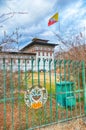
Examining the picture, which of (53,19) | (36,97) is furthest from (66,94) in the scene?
(53,19)

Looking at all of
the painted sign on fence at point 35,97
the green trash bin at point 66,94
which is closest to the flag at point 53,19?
the green trash bin at point 66,94

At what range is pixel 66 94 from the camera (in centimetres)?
576

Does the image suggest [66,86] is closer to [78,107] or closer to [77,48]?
[78,107]

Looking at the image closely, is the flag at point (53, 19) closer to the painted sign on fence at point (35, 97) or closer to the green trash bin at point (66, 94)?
the green trash bin at point (66, 94)

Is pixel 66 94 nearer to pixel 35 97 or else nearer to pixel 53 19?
pixel 35 97

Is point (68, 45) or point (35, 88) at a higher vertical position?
point (68, 45)

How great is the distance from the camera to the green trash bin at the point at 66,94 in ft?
18.8

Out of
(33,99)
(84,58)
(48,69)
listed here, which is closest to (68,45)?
(84,58)

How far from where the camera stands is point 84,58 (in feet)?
24.6

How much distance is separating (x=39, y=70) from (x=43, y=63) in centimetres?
18

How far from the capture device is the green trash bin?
5745 millimetres

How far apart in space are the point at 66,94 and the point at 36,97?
1166mm

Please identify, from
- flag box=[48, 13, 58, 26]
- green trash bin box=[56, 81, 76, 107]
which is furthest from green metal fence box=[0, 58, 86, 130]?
flag box=[48, 13, 58, 26]

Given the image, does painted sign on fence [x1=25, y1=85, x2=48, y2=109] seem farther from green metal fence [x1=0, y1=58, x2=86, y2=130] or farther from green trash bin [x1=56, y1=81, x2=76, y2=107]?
green trash bin [x1=56, y1=81, x2=76, y2=107]
